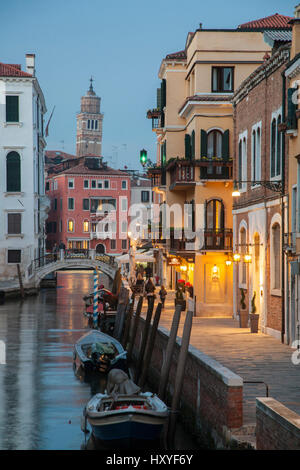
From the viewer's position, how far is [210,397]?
1226cm

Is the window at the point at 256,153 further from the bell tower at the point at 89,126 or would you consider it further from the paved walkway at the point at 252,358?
the bell tower at the point at 89,126

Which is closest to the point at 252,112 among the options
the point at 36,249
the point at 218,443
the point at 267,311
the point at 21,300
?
the point at 267,311

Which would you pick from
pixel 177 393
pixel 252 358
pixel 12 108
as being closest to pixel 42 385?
pixel 252 358

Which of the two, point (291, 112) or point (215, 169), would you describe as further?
point (215, 169)

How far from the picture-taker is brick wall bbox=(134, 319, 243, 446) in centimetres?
1093

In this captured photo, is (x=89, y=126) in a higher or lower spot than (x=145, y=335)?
higher

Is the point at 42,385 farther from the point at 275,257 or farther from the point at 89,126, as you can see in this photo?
the point at 89,126

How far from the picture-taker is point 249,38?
28094mm

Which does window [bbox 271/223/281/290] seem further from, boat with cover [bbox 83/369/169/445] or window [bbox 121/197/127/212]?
window [bbox 121/197/127/212]

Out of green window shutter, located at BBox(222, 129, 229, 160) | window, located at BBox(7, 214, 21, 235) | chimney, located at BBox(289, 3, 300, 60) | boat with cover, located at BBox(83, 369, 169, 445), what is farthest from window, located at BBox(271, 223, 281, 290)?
window, located at BBox(7, 214, 21, 235)

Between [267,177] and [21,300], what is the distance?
1129 inches

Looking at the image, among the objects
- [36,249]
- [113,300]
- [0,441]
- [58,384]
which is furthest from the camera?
[36,249]

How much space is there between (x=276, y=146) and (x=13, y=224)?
33.2 meters

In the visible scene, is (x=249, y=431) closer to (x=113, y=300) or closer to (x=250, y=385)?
(x=250, y=385)
